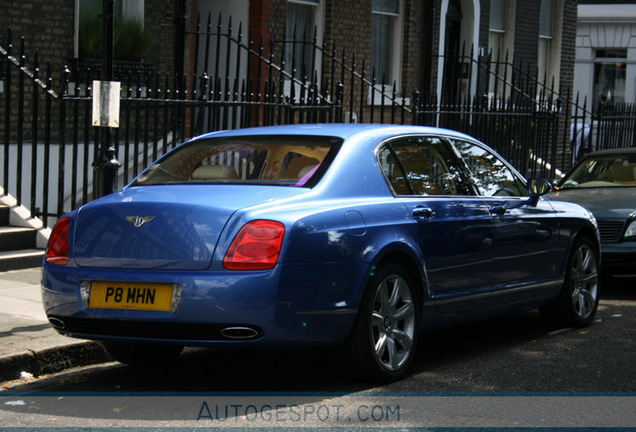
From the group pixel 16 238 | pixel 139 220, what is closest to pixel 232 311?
pixel 139 220

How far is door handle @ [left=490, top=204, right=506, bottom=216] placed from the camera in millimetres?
7506

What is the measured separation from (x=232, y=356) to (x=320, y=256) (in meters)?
1.71

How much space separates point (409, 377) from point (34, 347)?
2260 millimetres

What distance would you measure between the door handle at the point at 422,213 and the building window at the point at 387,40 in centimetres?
1284

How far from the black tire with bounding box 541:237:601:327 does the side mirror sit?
1.83 feet

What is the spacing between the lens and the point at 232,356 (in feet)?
24.2

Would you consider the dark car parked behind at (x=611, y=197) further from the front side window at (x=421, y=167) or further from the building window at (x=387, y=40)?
the building window at (x=387, y=40)

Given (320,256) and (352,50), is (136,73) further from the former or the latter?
(320,256)

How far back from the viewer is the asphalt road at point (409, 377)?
20.1ft

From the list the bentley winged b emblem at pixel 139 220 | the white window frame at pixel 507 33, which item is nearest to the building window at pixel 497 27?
the white window frame at pixel 507 33

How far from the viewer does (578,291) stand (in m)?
8.68

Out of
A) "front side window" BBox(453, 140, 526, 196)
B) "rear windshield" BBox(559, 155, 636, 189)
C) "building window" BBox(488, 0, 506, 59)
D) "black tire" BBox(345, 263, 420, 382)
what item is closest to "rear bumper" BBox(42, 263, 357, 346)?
"black tire" BBox(345, 263, 420, 382)

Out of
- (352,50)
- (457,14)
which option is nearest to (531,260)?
(352,50)

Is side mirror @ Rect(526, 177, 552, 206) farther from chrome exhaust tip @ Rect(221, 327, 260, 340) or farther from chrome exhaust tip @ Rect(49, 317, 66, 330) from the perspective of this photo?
chrome exhaust tip @ Rect(49, 317, 66, 330)
